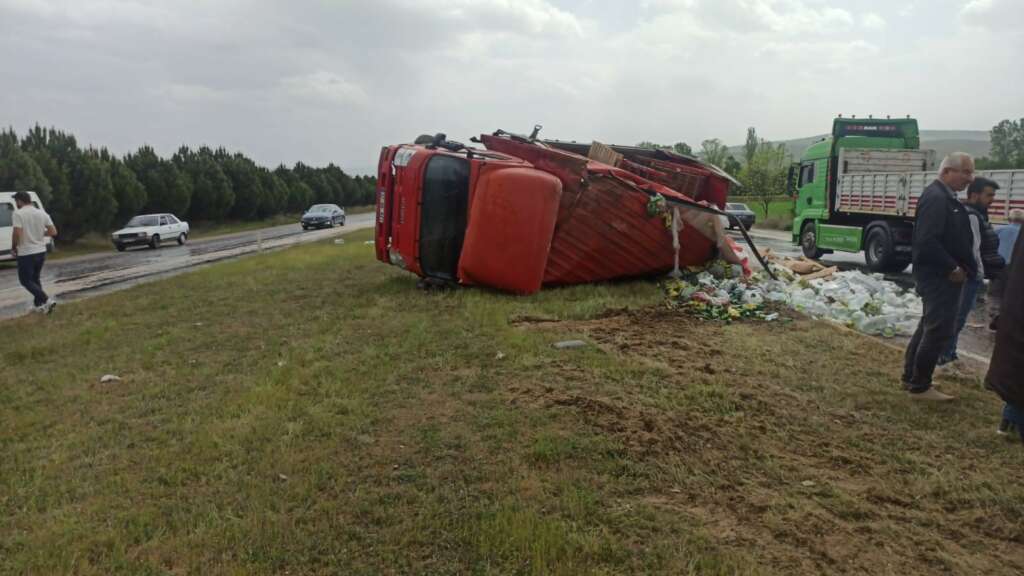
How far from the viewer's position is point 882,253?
12734 mm

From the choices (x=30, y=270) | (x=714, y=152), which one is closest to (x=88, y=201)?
(x=30, y=270)

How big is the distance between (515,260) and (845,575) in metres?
6.06

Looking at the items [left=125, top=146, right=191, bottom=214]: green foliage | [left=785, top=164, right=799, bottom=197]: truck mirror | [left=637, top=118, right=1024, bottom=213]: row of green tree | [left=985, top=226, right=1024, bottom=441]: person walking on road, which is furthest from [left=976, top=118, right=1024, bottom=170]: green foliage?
[left=985, top=226, right=1024, bottom=441]: person walking on road

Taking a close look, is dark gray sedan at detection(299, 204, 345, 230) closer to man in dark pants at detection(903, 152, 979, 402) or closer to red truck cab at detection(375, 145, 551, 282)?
red truck cab at detection(375, 145, 551, 282)

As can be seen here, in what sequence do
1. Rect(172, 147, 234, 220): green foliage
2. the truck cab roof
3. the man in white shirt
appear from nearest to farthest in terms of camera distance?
1. the man in white shirt
2. the truck cab roof
3. Rect(172, 147, 234, 220): green foliage

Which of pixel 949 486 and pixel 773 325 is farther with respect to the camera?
pixel 773 325

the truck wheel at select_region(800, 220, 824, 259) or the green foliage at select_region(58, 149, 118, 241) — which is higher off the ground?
the green foliage at select_region(58, 149, 118, 241)

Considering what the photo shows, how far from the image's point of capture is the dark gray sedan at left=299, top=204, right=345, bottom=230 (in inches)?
1361

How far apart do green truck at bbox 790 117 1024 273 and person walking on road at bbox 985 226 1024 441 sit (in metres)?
10.1

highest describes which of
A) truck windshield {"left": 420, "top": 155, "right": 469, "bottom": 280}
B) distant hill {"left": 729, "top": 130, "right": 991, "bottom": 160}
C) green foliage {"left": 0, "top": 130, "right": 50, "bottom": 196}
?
distant hill {"left": 729, "top": 130, "right": 991, "bottom": 160}

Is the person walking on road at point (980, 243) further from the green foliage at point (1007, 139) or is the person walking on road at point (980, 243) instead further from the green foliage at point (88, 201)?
the green foliage at point (1007, 139)

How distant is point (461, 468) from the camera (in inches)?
138

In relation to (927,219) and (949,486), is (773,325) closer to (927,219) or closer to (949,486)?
(927,219)

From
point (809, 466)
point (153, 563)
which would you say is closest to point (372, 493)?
point (153, 563)
